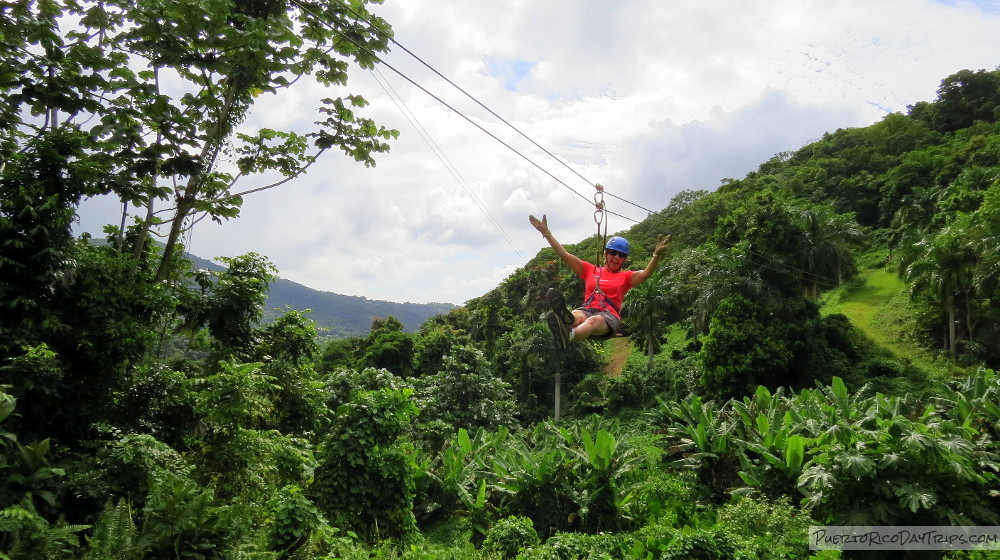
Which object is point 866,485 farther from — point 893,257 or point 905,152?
point 905,152

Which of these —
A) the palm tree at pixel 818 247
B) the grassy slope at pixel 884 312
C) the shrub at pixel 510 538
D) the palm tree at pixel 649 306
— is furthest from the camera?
the palm tree at pixel 649 306

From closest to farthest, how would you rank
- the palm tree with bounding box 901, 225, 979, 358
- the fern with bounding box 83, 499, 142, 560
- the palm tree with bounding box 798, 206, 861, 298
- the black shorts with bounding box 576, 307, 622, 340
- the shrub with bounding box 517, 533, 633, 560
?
the fern with bounding box 83, 499, 142, 560
the black shorts with bounding box 576, 307, 622, 340
the shrub with bounding box 517, 533, 633, 560
the palm tree with bounding box 901, 225, 979, 358
the palm tree with bounding box 798, 206, 861, 298

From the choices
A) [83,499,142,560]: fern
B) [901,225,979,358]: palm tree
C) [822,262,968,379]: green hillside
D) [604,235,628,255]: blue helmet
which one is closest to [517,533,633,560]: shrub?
[604,235,628,255]: blue helmet

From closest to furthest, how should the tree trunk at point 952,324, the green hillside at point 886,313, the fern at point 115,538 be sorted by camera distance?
Answer: the fern at point 115,538
the tree trunk at point 952,324
the green hillside at point 886,313

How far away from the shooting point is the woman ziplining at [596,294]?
6391 millimetres

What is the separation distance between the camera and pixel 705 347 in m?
22.4

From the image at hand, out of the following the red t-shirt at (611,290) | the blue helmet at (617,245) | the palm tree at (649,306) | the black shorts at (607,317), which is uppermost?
the palm tree at (649,306)

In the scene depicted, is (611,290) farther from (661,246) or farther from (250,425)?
(250,425)

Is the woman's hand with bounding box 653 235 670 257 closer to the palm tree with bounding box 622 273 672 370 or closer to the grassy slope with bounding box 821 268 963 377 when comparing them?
the grassy slope with bounding box 821 268 963 377

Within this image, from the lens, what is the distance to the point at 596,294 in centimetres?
678

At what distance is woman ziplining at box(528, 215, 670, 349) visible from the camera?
21.0 feet

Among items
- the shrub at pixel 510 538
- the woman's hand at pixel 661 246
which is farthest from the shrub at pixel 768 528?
the woman's hand at pixel 661 246

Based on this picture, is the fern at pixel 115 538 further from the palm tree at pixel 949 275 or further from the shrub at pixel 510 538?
the palm tree at pixel 949 275

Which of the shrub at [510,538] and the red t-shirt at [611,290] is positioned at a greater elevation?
the red t-shirt at [611,290]
